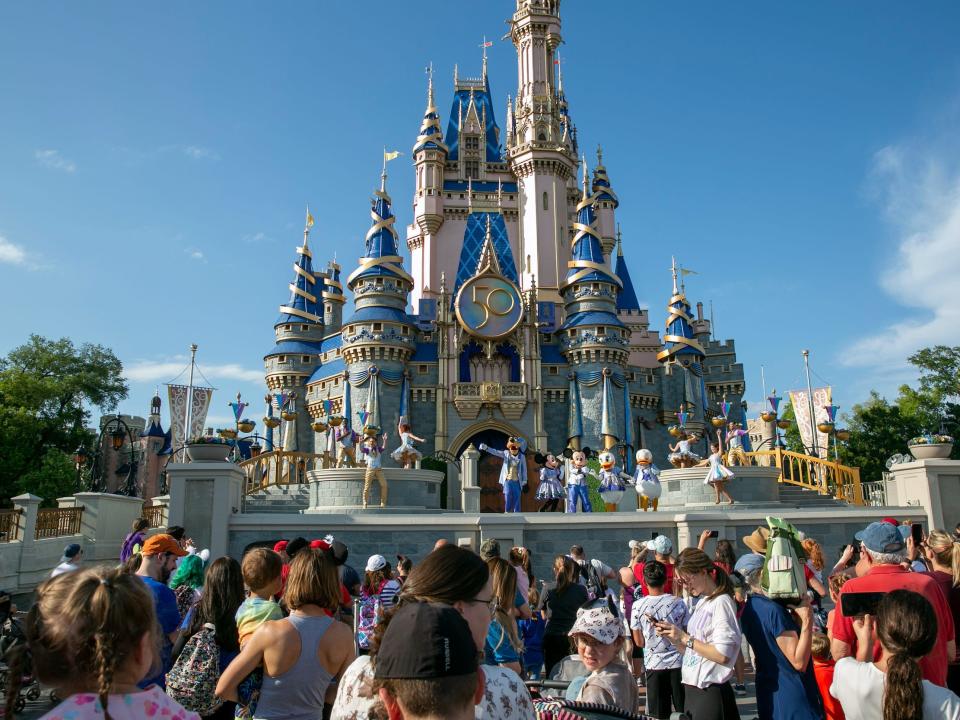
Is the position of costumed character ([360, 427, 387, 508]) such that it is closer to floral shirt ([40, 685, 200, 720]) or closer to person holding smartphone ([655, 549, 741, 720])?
person holding smartphone ([655, 549, 741, 720])

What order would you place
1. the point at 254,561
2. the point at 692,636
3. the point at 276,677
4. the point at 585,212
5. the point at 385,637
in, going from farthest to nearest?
the point at 585,212, the point at 692,636, the point at 254,561, the point at 276,677, the point at 385,637

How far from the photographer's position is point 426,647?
6.95 ft

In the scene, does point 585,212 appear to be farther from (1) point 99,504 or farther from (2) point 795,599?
(2) point 795,599

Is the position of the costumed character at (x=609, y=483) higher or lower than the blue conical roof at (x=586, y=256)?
lower

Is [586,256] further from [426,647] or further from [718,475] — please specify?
[426,647]

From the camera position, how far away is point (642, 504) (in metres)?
22.3

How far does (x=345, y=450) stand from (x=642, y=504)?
28.4 feet

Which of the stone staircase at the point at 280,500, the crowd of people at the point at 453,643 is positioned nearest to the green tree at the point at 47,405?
the stone staircase at the point at 280,500

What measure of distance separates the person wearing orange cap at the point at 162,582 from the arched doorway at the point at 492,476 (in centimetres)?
2633

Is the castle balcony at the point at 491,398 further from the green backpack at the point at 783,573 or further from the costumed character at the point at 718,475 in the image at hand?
the green backpack at the point at 783,573

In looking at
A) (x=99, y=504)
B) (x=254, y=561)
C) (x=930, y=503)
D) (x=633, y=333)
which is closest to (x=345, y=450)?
(x=99, y=504)

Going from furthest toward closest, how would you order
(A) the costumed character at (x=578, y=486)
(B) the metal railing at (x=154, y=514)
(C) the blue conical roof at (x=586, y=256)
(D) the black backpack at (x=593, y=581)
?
(C) the blue conical roof at (x=586, y=256), (A) the costumed character at (x=578, y=486), (B) the metal railing at (x=154, y=514), (D) the black backpack at (x=593, y=581)

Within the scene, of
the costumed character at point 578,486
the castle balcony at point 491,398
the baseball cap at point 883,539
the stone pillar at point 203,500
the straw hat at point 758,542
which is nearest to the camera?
the baseball cap at point 883,539

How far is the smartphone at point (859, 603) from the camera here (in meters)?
3.82
